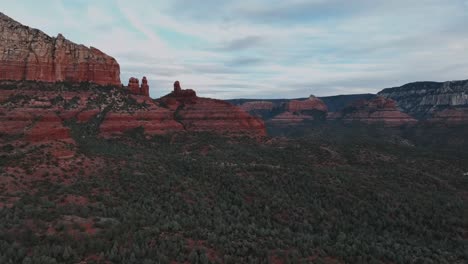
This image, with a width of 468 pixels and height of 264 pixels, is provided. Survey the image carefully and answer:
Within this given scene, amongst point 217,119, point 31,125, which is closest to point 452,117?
point 217,119

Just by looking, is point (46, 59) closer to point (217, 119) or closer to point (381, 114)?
point (217, 119)

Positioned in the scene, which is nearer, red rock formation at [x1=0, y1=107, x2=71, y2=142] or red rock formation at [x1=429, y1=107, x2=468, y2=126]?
red rock formation at [x1=0, y1=107, x2=71, y2=142]

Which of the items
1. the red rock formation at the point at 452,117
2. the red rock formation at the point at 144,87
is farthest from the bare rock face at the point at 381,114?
the red rock formation at the point at 144,87

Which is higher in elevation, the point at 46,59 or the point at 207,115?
the point at 46,59

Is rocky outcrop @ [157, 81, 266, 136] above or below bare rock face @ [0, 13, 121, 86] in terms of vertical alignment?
below

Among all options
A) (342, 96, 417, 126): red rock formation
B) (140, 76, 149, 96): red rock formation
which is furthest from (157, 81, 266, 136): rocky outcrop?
(342, 96, 417, 126): red rock formation

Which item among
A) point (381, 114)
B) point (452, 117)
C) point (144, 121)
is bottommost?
point (452, 117)

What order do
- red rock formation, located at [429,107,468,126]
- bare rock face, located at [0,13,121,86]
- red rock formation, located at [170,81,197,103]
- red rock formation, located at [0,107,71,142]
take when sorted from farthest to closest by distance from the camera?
red rock formation, located at [429,107,468,126]
red rock formation, located at [170,81,197,103]
bare rock face, located at [0,13,121,86]
red rock formation, located at [0,107,71,142]

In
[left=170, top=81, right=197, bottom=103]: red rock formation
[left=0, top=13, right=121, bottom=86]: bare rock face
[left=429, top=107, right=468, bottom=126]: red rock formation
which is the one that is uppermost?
[left=0, top=13, right=121, bottom=86]: bare rock face

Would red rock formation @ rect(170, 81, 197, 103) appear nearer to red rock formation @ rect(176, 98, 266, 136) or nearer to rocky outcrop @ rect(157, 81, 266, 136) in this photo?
rocky outcrop @ rect(157, 81, 266, 136)
